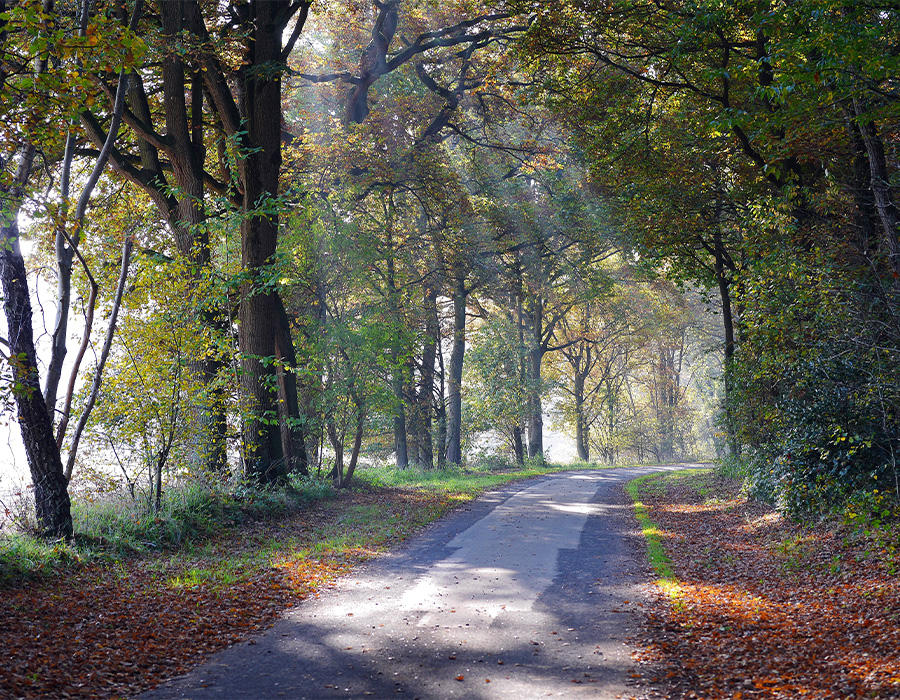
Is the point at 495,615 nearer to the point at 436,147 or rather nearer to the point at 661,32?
the point at 661,32

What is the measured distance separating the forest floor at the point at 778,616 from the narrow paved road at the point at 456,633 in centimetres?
47

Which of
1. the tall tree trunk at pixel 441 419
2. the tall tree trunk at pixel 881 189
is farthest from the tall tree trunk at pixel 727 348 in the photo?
the tall tree trunk at pixel 441 419

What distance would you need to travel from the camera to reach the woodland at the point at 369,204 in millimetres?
8344

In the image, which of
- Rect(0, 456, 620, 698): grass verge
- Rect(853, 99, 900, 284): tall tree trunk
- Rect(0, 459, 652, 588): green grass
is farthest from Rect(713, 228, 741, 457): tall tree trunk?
Rect(0, 456, 620, 698): grass verge

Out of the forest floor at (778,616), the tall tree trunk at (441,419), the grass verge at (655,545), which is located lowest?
the grass verge at (655,545)

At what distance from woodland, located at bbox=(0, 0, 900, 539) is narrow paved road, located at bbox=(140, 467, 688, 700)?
3.37 metres

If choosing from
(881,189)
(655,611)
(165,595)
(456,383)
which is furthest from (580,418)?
(165,595)

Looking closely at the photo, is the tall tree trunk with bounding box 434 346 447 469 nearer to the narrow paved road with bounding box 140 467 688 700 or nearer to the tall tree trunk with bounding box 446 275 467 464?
the tall tree trunk with bounding box 446 275 467 464

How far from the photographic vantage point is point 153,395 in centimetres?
1019

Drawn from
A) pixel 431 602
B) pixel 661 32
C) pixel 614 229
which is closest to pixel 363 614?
pixel 431 602

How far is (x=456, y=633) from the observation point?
6.11 metres

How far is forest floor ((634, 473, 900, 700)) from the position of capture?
4.81 meters

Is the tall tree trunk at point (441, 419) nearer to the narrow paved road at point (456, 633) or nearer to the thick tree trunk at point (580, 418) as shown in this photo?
the thick tree trunk at point (580, 418)

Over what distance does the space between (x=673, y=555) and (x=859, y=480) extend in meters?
2.91
